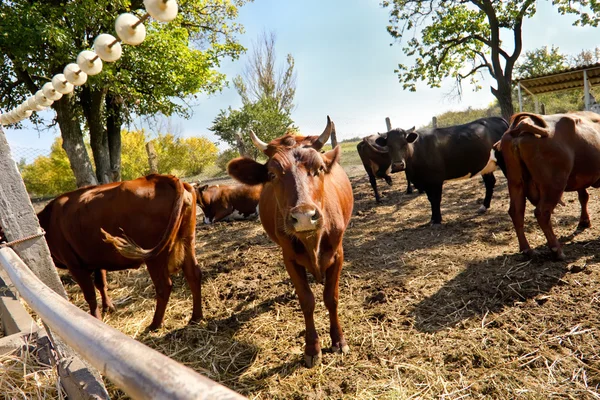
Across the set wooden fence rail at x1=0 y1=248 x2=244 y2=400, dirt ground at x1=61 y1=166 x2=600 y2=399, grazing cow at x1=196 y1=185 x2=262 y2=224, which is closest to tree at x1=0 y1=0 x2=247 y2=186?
grazing cow at x1=196 y1=185 x2=262 y2=224

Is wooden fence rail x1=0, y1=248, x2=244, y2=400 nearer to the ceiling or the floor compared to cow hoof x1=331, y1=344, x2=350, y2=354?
nearer to the ceiling

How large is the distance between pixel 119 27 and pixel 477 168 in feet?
22.4

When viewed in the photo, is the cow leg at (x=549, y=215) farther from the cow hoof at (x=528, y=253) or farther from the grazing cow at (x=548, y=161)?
the cow hoof at (x=528, y=253)

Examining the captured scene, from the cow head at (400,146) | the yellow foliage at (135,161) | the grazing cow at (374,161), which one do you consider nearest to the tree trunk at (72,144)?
the yellow foliage at (135,161)

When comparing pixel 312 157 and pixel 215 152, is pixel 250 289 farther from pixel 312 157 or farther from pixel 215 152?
pixel 215 152

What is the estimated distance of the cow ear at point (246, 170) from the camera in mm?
2945

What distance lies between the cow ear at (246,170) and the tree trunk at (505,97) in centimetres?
1208

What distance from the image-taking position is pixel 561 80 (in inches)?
589

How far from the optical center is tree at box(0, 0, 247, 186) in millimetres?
8164

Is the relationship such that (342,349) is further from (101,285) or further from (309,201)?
(101,285)

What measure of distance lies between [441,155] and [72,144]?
31.7 ft

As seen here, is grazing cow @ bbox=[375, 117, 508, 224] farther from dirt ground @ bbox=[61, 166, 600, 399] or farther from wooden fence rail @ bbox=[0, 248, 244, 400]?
wooden fence rail @ bbox=[0, 248, 244, 400]

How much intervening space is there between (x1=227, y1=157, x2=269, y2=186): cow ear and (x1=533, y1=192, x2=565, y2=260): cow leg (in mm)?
3203

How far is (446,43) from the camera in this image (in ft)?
48.3
